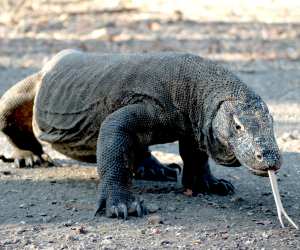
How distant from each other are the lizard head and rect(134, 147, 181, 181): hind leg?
1.22 meters

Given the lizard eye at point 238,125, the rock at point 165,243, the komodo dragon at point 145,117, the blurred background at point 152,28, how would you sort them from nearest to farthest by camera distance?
the rock at point 165,243 → the lizard eye at point 238,125 → the komodo dragon at point 145,117 → the blurred background at point 152,28

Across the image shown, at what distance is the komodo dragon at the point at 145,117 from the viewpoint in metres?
4.93

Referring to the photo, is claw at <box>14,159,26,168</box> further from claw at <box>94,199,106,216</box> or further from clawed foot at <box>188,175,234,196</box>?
claw at <box>94,199,106,216</box>

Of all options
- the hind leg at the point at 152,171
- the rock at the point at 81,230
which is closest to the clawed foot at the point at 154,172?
the hind leg at the point at 152,171

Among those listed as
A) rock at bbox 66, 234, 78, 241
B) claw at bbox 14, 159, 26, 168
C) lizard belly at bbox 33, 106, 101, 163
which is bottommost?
rock at bbox 66, 234, 78, 241

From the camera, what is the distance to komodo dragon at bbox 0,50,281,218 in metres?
4.93

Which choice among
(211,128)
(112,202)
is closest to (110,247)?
(112,202)

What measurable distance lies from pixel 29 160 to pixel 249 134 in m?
2.33

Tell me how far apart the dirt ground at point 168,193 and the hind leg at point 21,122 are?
163mm

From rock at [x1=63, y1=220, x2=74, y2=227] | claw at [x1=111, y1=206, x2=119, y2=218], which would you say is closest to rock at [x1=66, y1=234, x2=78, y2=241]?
rock at [x1=63, y1=220, x2=74, y2=227]

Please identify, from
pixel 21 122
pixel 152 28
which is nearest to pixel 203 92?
pixel 21 122

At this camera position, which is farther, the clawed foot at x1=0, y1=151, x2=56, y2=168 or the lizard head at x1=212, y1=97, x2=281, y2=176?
the clawed foot at x1=0, y1=151, x2=56, y2=168

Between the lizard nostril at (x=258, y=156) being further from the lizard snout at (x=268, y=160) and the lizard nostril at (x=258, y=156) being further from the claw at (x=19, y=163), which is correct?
the claw at (x=19, y=163)

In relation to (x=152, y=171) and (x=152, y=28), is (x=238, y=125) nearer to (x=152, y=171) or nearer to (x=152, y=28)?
(x=152, y=171)
